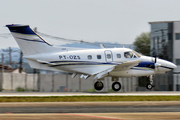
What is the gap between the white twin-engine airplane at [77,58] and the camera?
26.6 m

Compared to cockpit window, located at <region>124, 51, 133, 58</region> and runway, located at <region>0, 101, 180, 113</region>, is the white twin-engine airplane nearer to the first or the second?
cockpit window, located at <region>124, 51, 133, 58</region>

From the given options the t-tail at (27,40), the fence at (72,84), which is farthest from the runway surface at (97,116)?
the fence at (72,84)

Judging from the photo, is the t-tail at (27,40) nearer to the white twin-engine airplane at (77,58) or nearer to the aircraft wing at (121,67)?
the white twin-engine airplane at (77,58)

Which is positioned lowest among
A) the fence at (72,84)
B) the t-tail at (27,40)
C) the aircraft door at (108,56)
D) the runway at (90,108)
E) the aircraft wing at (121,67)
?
the fence at (72,84)

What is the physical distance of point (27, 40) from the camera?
26.6 meters

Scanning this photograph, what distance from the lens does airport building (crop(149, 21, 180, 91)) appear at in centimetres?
3884

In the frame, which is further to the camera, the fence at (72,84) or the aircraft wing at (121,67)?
the fence at (72,84)

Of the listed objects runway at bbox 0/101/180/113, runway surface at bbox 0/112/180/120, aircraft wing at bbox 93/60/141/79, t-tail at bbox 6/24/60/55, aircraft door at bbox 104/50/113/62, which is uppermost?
t-tail at bbox 6/24/60/55

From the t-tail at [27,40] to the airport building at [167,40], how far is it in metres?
19.0

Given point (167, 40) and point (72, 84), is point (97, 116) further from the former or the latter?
point (167, 40)

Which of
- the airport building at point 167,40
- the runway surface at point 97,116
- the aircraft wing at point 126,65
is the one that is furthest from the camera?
the airport building at point 167,40

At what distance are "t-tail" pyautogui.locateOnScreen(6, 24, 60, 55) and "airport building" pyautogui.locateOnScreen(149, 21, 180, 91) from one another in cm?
1903

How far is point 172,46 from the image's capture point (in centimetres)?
3925

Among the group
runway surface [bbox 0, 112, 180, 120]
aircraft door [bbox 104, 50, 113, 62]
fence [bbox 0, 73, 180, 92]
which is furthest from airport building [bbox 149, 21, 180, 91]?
runway surface [bbox 0, 112, 180, 120]
